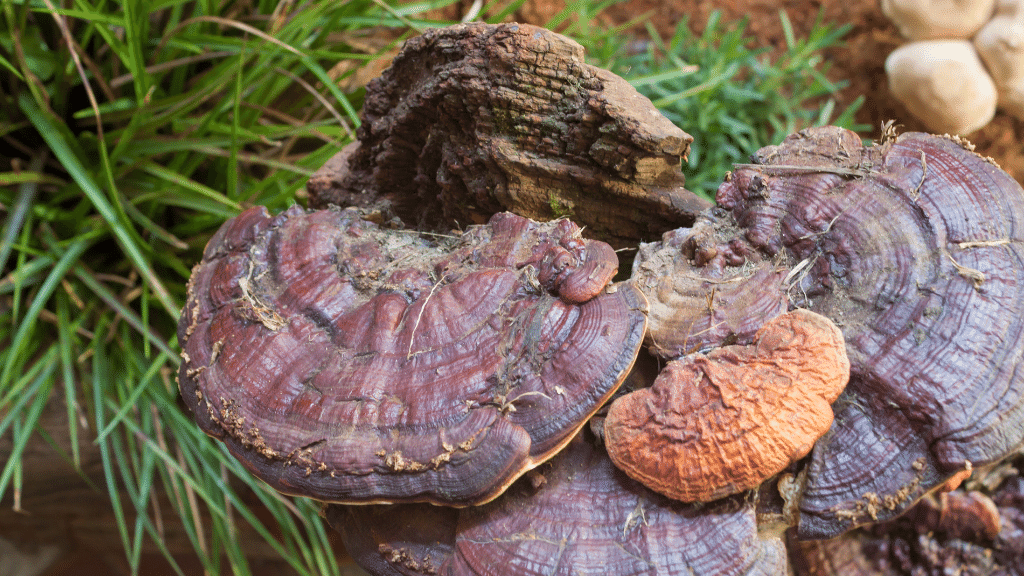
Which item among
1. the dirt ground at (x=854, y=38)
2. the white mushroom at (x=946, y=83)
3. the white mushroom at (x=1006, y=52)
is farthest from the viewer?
the dirt ground at (x=854, y=38)

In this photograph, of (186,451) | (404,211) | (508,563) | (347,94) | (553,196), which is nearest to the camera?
(508,563)

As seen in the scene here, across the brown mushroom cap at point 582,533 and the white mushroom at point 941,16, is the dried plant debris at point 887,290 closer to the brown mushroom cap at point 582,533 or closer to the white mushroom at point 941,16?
the brown mushroom cap at point 582,533

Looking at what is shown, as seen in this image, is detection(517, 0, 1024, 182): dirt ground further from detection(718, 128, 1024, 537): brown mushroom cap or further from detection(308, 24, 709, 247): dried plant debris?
detection(718, 128, 1024, 537): brown mushroom cap

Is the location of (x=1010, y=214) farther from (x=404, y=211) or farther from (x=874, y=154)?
(x=404, y=211)

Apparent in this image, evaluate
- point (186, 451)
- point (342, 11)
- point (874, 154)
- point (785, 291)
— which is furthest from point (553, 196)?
point (186, 451)

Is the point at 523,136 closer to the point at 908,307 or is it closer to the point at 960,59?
the point at 908,307

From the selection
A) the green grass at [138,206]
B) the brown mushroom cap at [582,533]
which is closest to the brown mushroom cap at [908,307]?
the brown mushroom cap at [582,533]
